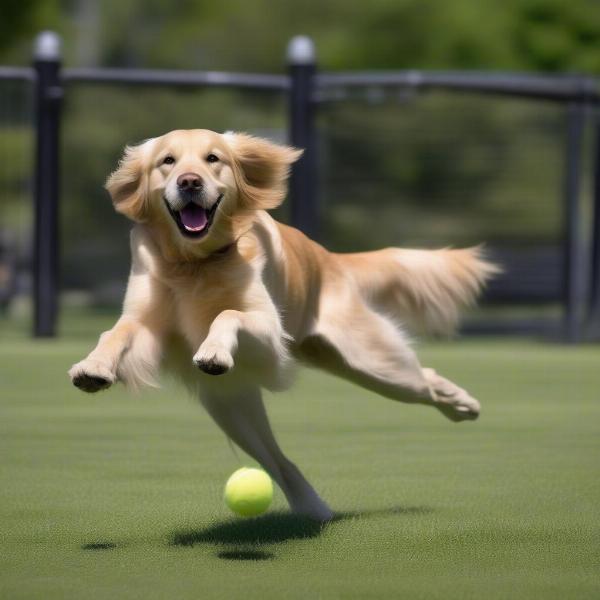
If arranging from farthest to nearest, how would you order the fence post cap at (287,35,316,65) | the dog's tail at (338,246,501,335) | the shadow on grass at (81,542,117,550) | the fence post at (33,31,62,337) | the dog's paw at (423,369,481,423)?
the fence post cap at (287,35,316,65) → the fence post at (33,31,62,337) → the dog's tail at (338,246,501,335) → the dog's paw at (423,369,481,423) → the shadow on grass at (81,542,117,550)

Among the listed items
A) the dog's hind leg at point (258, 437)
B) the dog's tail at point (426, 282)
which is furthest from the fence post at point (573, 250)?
the dog's hind leg at point (258, 437)

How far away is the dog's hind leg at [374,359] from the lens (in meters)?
6.27

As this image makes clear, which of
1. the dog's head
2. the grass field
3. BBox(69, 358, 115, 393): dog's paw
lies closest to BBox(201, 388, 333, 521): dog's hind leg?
the grass field

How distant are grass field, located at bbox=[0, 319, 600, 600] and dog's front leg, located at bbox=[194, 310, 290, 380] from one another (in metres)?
0.63

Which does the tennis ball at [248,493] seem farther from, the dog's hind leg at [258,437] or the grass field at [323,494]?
the dog's hind leg at [258,437]

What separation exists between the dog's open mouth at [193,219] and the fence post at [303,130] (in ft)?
30.5

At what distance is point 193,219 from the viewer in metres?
5.57

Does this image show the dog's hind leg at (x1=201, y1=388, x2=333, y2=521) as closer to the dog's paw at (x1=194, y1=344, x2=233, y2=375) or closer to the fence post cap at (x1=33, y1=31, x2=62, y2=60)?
the dog's paw at (x1=194, y1=344, x2=233, y2=375)

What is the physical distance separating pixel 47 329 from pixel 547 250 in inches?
212

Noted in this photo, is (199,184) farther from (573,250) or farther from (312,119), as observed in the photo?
(573,250)

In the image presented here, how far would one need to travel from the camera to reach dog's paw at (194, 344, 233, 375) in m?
5.00

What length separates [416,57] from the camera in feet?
98.5

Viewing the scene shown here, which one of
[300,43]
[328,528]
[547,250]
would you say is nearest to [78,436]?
[328,528]

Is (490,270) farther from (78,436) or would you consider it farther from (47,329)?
(47,329)
